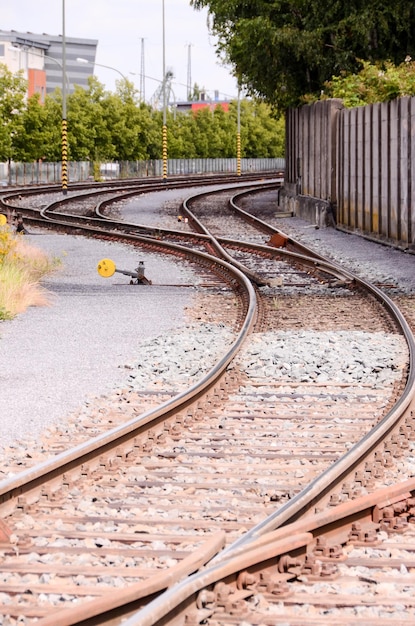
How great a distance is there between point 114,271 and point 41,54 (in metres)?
154

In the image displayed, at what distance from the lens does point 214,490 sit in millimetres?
6723

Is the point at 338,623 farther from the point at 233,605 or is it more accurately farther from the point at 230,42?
the point at 230,42

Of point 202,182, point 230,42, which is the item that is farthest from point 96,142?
point 230,42

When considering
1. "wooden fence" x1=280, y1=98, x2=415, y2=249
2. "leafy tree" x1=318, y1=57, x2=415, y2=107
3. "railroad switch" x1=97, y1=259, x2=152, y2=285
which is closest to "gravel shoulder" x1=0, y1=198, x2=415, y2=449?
"railroad switch" x1=97, y1=259, x2=152, y2=285

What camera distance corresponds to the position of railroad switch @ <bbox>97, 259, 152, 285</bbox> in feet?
58.2

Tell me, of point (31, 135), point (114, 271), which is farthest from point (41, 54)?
point (114, 271)

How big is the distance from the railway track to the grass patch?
12.4 feet

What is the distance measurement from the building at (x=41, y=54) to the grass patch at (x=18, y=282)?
11108 centimetres

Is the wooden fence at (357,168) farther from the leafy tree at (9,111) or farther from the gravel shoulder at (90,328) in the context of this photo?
the leafy tree at (9,111)

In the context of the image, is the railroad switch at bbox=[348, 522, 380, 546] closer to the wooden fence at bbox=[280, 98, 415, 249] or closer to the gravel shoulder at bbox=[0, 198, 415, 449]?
the gravel shoulder at bbox=[0, 198, 415, 449]

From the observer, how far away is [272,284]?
17.6 metres

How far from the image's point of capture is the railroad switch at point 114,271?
17734mm

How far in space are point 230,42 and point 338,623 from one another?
32261mm

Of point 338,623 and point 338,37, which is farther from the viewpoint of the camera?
point 338,37
